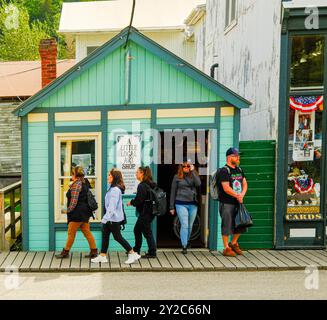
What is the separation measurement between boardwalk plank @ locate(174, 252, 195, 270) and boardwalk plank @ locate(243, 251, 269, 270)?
115cm

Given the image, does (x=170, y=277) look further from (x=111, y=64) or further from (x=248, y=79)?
(x=248, y=79)

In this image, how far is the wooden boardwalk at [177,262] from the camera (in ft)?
24.4

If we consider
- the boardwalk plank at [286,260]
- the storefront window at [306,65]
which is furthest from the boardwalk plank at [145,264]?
the storefront window at [306,65]

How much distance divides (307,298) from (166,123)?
413cm

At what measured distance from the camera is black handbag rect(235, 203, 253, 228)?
26.0 feet

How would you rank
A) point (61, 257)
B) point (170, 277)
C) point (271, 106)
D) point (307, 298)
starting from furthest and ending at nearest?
1. point (271, 106)
2. point (61, 257)
3. point (170, 277)
4. point (307, 298)

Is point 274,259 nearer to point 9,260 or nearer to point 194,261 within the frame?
point 194,261

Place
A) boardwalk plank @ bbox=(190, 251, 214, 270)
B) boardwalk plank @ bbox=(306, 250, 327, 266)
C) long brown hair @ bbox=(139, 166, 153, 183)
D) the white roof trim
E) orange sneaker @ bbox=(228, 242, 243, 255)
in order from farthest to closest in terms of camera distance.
A: 1. the white roof trim
2. orange sneaker @ bbox=(228, 242, 243, 255)
3. boardwalk plank @ bbox=(306, 250, 327, 266)
4. long brown hair @ bbox=(139, 166, 153, 183)
5. boardwalk plank @ bbox=(190, 251, 214, 270)

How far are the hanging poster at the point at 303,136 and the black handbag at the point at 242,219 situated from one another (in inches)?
68.2

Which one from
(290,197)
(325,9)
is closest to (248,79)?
(325,9)

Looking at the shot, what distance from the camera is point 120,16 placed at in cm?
2077

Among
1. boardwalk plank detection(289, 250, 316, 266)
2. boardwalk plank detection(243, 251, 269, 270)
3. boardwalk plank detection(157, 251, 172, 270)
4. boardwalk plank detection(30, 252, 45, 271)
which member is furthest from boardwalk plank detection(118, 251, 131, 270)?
boardwalk plank detection(289, 250, 316, 266)

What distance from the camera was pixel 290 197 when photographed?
349 inches

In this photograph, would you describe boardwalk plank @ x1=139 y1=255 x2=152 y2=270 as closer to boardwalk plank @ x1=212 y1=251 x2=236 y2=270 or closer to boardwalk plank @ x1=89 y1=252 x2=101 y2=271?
boardwalk plank @ x1=89 y1=252 x2=101 y2=271
